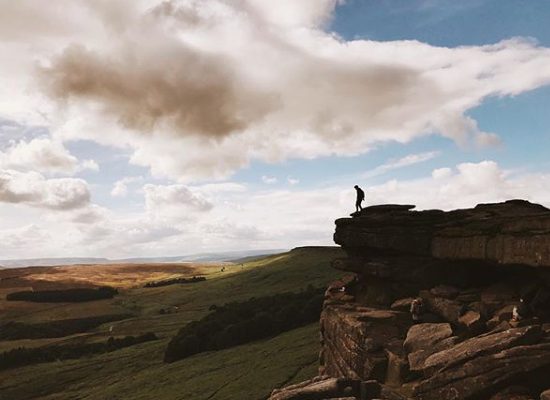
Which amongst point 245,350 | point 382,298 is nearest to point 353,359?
point 382,298

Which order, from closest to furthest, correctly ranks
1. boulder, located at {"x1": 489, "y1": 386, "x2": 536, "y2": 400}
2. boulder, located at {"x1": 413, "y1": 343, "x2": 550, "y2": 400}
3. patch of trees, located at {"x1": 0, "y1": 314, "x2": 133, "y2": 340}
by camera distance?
boulder, located at {"x1": 489, "y1": 386, "x2": 536, "y2": 400} < boulder, located at {"x1": 413, "y1": 343, "x2": 550, "y2": 400} < patch of trees, located at {"x1": 0, "y1": 314, "x2": 133, "y2": 340}

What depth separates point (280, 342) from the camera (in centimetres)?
8312

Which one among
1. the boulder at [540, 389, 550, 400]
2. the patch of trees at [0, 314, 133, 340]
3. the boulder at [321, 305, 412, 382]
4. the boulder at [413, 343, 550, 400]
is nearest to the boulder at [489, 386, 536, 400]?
the boulder at [413, 343, 550, 400]

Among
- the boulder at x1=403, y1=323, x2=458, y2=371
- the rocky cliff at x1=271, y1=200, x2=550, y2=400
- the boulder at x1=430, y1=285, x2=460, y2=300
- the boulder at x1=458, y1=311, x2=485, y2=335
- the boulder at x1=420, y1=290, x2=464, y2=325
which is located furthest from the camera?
the boulder at x1=430, y1=285, x2=460, y2=300

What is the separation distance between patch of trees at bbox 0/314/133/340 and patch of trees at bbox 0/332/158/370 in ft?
106

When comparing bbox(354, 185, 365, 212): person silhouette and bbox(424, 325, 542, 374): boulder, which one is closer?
bbox(424, 325, 542, 374): boulder

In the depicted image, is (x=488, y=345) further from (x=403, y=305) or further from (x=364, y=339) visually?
(x=403, y=305)

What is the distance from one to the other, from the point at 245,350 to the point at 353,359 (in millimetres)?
61104

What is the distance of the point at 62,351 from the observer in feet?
424

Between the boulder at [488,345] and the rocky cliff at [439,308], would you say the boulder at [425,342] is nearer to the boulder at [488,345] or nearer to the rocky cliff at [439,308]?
the rocky cliff at [439,308]

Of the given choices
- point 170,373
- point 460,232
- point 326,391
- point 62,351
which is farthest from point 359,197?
point 62,351

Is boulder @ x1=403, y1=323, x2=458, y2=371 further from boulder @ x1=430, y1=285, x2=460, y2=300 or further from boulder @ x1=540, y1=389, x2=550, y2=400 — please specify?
boulder @ x1=540, y1=389, x2=550, y2=400

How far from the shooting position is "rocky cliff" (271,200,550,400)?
1822cm

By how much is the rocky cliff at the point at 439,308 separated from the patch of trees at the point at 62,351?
3996 inches
